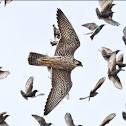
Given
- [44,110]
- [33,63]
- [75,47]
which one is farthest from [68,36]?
[44,110]

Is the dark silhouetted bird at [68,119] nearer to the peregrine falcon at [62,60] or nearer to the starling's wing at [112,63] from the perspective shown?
the peregrine falcon at [62,60]

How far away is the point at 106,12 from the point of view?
14.4 metres

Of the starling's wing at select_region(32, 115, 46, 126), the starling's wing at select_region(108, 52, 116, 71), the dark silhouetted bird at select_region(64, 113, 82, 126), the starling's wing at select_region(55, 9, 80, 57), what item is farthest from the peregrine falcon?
the starling's wing at select_region(32, 115, 46, 126)

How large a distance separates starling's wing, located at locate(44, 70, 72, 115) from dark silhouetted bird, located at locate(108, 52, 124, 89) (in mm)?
1167

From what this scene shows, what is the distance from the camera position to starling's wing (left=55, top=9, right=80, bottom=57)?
520 inches

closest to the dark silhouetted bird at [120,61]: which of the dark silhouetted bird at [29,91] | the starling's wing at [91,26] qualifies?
the starling's wing at [91,26]

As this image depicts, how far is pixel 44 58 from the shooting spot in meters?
13.0

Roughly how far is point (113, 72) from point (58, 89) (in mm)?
1695

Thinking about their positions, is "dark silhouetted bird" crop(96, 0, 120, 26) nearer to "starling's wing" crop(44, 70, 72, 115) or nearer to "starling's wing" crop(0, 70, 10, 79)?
"starling's wing" crop(44, 70, 72, 115)

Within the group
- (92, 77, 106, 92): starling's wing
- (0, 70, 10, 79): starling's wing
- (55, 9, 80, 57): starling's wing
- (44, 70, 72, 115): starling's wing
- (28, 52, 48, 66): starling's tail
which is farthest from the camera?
(92, 77, 106, 92): starling's wing

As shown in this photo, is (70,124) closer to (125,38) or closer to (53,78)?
(53,78)

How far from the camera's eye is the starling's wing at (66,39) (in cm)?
1322

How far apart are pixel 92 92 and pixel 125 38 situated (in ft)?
5.40

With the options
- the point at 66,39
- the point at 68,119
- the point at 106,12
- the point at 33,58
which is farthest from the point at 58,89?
the point at 106,12
